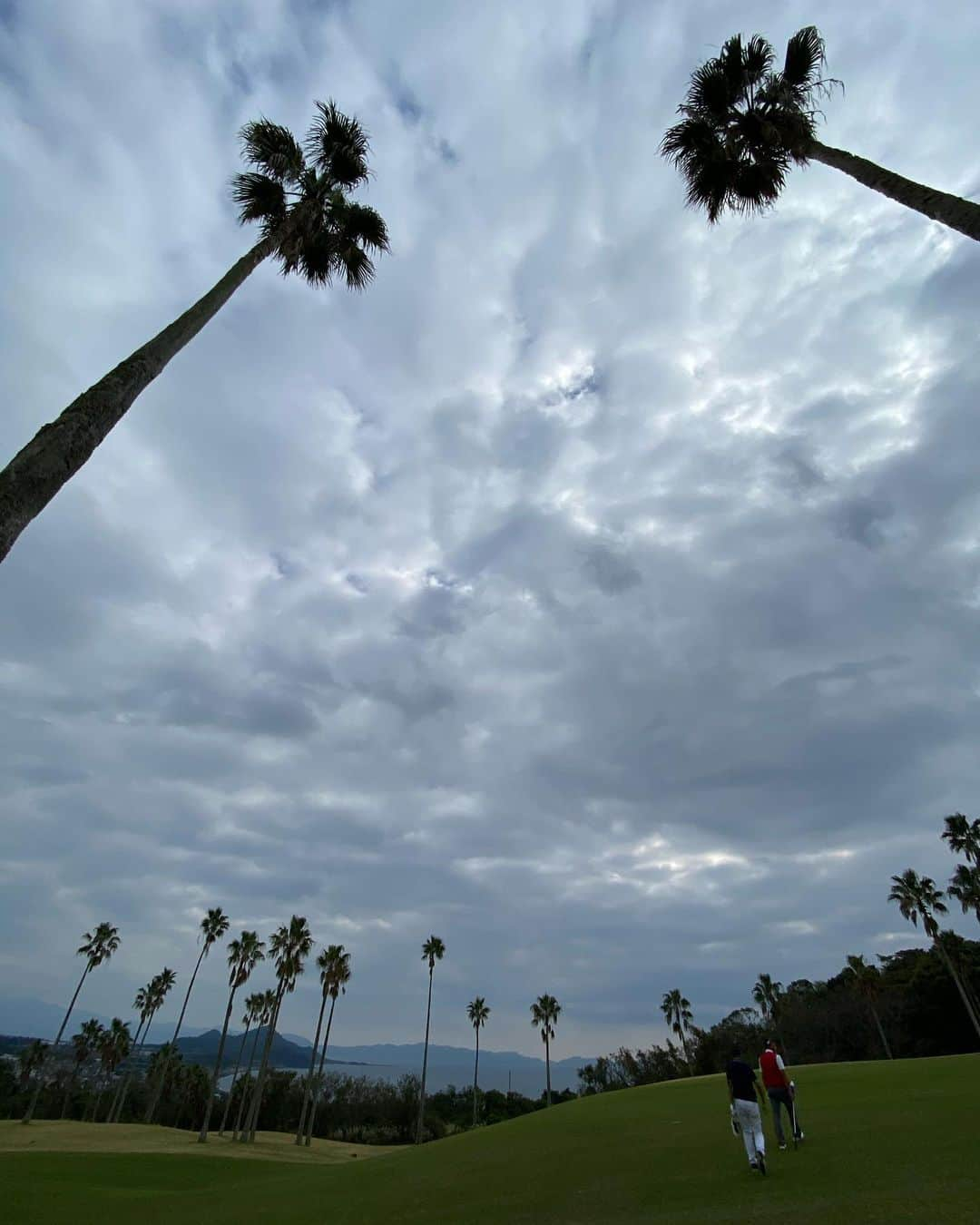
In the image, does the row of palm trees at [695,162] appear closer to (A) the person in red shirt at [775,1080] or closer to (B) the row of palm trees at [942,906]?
(A) the person in red shirt at [775,1080]

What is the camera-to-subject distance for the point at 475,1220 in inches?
452

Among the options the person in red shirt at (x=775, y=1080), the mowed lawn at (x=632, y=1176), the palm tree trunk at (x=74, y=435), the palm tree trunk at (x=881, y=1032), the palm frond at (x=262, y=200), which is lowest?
the mowed lawn at (x=632, y=1176)

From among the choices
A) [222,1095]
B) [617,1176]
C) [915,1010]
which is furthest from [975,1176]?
[222,1095]

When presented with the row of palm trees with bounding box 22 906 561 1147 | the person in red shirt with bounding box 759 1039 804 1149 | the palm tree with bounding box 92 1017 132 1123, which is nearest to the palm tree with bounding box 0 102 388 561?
the person in red shirt with bounding box 759 1039 804 1149

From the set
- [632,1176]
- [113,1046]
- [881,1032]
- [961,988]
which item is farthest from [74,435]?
[113,1046]

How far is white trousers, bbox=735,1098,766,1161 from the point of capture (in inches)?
430

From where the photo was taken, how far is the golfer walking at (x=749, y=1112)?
10.9 m

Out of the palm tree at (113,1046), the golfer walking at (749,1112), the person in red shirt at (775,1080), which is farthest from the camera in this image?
the palm tree at (113,1046)

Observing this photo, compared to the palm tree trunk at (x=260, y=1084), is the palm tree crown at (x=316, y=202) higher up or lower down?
higher up

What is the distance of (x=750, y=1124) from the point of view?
A: 36.0ft

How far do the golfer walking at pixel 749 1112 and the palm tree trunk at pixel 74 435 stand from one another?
12.6 metres

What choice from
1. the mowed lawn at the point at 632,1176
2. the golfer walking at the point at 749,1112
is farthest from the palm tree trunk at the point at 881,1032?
the golfer walking at the point at 749,1112

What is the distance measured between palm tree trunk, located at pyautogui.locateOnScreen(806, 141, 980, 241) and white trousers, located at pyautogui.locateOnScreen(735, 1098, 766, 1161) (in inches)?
514

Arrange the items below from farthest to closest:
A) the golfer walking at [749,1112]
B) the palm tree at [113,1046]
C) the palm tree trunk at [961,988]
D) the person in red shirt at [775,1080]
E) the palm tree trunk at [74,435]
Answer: the palm tree at [113,1046]
the palm tree trunk at [961,988]
the person in red shirt at [775,1080]
the golfer walking at [749,1112]
the palm tree trunk at [74,435]
